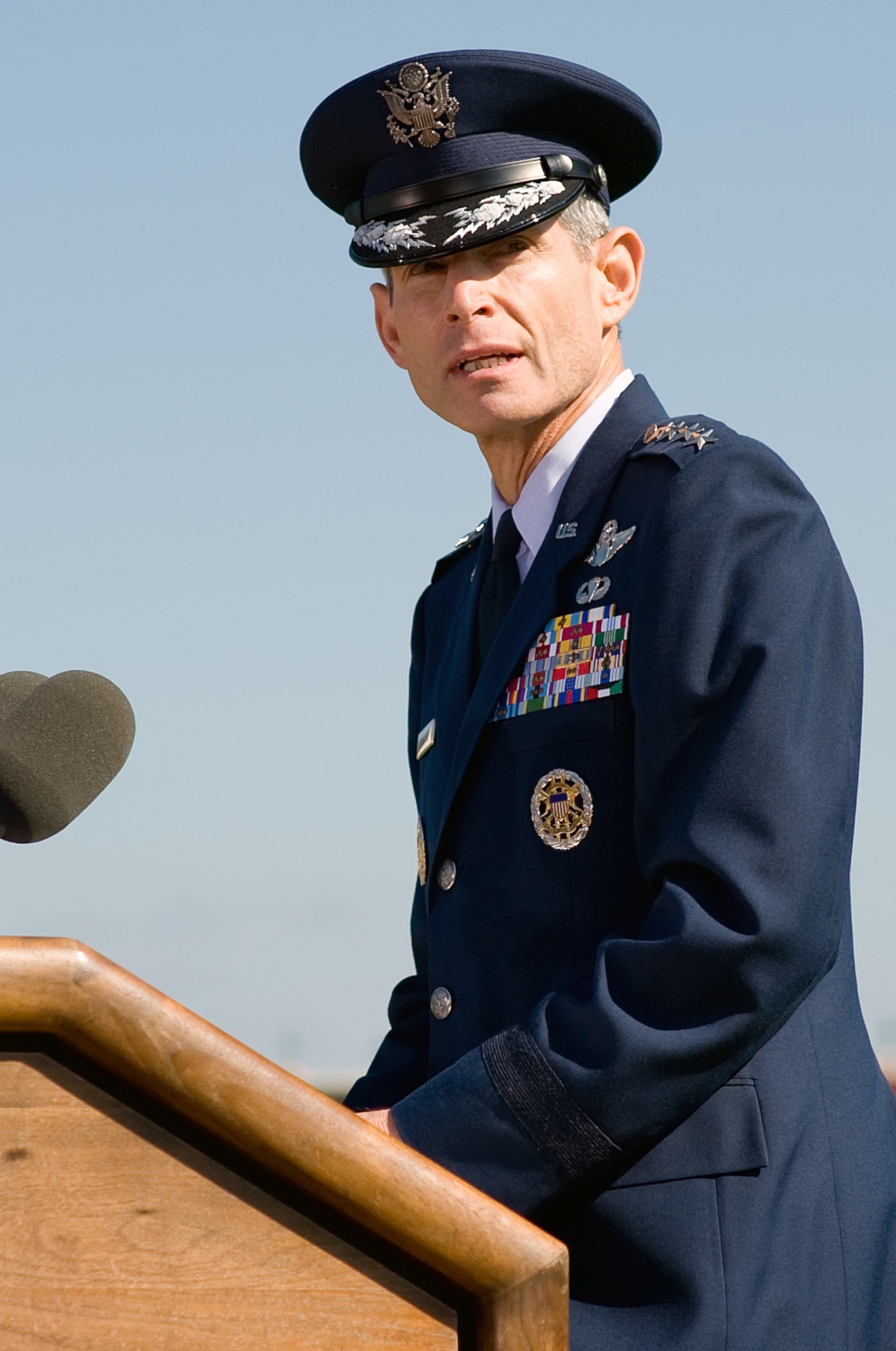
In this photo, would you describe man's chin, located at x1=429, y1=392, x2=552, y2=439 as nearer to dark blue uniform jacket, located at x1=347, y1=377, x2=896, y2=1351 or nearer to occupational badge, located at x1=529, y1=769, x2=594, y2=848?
dark blue uniform jacket, located at x1=347, y1=377, x2=896, y2=1351

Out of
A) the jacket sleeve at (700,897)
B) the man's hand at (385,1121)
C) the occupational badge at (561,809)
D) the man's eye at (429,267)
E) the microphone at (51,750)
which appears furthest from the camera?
the man's eye at (429,267)

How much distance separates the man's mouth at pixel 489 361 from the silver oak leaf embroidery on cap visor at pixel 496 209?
0.65 feet

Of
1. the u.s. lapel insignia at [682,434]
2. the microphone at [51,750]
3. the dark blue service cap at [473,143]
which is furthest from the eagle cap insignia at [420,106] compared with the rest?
the microphone at [51,750]

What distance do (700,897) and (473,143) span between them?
1.42m

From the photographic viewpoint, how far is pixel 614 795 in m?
2.39

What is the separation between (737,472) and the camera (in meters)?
2.44

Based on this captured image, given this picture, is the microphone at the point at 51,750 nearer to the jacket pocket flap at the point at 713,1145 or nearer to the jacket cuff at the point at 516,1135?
the jacket cuff at the point at 516,1135

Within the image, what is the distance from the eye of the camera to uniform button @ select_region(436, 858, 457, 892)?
262cm

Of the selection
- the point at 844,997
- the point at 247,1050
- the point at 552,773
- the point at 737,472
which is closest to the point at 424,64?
the point at 737,472

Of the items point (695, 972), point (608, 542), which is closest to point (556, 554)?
point (608, 542)

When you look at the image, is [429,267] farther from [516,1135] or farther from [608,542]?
[516,1135]

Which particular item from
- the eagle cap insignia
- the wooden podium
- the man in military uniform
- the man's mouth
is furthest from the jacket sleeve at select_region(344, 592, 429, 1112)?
the wooden podium

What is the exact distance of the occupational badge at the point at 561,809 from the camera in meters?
2.42

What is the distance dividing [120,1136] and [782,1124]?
43.0 inches
